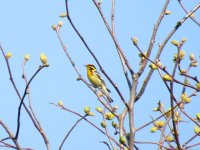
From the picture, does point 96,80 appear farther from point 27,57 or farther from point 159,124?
point 159,124

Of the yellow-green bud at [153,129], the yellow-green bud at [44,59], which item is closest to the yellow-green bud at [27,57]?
the yellow-green bud at [44,59]

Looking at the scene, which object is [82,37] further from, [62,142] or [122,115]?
[62,142]

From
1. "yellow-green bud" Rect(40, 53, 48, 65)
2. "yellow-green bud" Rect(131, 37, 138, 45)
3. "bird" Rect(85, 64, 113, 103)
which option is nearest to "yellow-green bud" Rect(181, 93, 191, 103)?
"yellow-green bud" Rect(131, 37, 138, 45)

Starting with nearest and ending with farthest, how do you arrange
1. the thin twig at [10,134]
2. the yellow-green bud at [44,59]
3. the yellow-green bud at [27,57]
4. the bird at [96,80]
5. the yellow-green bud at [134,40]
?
1. the thin twig at [10,134]
2. the yellow-green bud at [44,59]
3. the yellow-green bud at [134,40]
4. the yellow-green bud at [27,57]
5. the bird at [96,80]

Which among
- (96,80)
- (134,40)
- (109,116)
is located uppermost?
(96,80)

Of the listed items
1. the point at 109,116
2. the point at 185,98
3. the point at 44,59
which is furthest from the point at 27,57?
the point at 185,98

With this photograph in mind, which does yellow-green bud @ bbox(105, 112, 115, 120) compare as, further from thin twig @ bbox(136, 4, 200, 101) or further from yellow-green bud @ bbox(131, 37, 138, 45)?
yellow-green bud @ bbox(131, 37, 138, 45)

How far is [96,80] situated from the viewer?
11148mm

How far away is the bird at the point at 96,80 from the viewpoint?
10.7 m

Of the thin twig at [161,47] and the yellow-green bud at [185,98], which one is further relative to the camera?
the thin twig at [161,47]

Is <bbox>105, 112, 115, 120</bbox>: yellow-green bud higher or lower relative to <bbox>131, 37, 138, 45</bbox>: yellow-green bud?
lower

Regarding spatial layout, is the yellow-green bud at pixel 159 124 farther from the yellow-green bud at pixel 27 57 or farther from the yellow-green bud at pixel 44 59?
the yellow-green bud at pixel 27 57

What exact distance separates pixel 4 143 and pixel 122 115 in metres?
1.01

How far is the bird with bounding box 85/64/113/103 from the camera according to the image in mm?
10734
